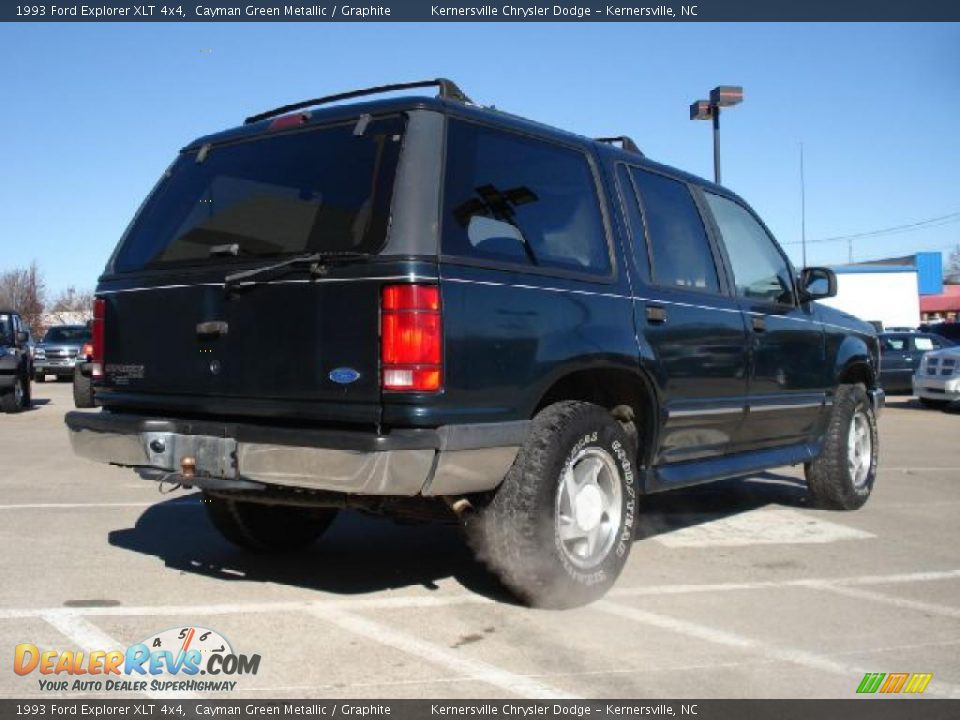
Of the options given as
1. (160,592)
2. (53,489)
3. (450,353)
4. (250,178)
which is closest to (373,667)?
(450,353)

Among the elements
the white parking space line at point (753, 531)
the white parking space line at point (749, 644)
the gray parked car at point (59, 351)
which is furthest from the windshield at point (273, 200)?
the gray parked car at point (59, 351)

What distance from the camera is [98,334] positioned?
15.3 ft

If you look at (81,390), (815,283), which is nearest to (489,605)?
(815,283)

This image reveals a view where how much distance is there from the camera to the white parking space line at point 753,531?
584 cm

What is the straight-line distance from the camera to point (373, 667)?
3500mm

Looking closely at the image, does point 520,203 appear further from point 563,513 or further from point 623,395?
point 563,513

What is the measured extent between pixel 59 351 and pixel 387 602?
85.9ft

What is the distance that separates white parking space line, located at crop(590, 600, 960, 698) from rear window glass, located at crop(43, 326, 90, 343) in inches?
1078

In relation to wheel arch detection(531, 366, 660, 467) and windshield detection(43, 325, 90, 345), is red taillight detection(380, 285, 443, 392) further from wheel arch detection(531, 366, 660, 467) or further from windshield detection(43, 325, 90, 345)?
windshield detection(43, 325, 90, 345)

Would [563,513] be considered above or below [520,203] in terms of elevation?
below

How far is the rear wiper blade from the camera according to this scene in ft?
12.3

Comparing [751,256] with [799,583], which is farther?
[751,256]

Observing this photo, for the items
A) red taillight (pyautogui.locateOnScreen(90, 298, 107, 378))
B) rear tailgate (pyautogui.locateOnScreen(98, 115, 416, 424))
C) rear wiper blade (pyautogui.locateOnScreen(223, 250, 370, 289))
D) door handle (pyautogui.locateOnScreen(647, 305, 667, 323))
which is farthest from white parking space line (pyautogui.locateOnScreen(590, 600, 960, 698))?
red taillight (pyautogui.locateOnScreen(90, 298, 107, 378))

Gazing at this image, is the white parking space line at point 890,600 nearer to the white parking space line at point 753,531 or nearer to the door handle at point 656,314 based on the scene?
the white parking space line at point 753,531
